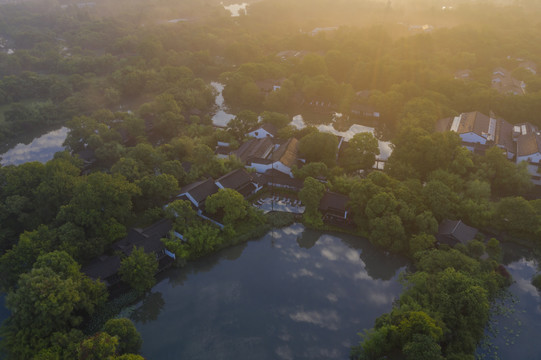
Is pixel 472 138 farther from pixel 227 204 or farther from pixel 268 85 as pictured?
pixel 268 85

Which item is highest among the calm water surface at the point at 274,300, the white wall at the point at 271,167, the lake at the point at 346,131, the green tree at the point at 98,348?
the green tree at the point at 98,348

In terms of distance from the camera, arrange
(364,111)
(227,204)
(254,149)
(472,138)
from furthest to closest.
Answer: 1. (364,111)
2. (472,138)
3. (254,149)
4. (227,204)

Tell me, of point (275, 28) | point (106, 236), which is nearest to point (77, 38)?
point (275, 28)

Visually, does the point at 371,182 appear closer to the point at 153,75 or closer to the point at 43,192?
the point at 43,192

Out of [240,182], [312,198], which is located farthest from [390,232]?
[240,182]

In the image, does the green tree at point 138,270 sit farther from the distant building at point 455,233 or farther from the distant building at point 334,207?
the distant building at point 455,233

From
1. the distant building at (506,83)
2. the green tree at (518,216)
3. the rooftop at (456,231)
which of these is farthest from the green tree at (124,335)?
the distant building at (506,83)

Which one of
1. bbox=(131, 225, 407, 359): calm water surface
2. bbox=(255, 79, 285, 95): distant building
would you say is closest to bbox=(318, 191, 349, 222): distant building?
bbox=(131, 225, 407, 359): calm water surface
